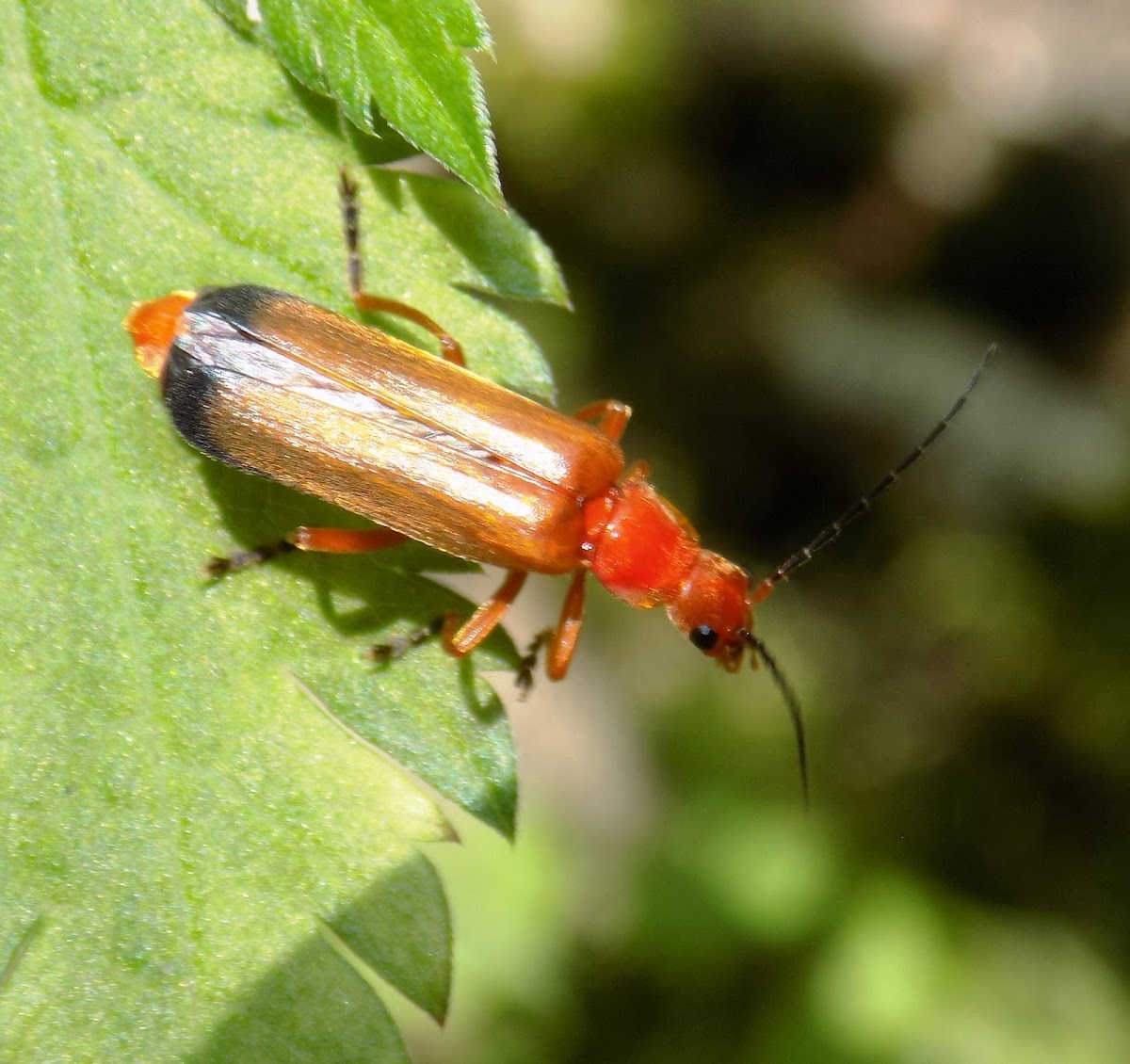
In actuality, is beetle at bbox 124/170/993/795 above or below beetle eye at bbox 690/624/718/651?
above

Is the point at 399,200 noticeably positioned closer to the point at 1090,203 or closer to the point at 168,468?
the point at 168,468

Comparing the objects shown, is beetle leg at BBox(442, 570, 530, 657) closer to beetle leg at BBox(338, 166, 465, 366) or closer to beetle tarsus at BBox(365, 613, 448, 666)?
beetle tarsus at BBox(365, 613, 448, 666)

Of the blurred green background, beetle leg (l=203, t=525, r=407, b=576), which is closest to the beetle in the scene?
beetle leg (l=203, t=525, r=407, b=576)

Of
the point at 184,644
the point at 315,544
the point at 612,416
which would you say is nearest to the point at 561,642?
the point at 612,416

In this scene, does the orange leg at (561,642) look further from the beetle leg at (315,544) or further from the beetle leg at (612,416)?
the beetle leg at (315,544)

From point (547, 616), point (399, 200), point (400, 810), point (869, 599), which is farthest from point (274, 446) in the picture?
point (869, 599)

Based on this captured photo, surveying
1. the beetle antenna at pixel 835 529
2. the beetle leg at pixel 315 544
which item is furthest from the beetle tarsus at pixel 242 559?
the beetle antenna at pixel 835 529

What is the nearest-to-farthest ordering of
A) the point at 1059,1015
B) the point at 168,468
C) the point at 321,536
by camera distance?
1. the point at 168,468
2. the point at 321,536
3. the point at 1059,1015

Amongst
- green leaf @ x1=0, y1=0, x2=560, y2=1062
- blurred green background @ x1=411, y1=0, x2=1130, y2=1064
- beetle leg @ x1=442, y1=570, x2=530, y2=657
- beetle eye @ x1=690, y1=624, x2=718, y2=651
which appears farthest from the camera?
blurred green background @ x1=411, y1=0, x2=1130, y2=1064

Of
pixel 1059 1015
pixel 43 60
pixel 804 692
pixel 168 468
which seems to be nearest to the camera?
pixel 43 60

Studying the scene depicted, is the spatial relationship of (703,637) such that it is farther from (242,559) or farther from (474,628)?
(242,559)
